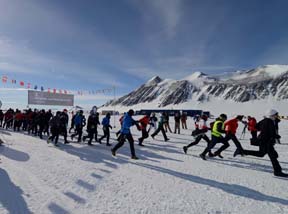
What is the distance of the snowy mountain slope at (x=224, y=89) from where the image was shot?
145 meters

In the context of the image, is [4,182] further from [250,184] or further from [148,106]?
[148,106]

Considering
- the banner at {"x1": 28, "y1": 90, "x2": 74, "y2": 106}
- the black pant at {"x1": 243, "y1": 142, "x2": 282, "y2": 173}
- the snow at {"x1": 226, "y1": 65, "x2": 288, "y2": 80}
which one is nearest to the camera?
the black pant at {"x1": 243, "y1": 142, "x2": 282, "y2": 173}

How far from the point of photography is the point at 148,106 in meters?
171

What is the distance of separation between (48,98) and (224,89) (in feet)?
474

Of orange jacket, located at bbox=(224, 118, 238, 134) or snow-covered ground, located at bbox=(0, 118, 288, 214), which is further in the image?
orange jacket, located at bbox=(224, 118, 238, 134)

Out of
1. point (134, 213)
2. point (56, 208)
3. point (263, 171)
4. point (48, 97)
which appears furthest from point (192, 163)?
point (48, 97)

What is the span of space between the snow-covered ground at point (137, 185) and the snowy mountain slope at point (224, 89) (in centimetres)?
13926

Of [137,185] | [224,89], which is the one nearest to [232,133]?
[137,185]

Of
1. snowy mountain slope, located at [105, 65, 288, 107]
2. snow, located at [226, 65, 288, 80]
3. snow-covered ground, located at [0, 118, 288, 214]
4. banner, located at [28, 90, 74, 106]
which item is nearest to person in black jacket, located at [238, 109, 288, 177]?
snow-covered ground, located at [0, 118, 288, 214]

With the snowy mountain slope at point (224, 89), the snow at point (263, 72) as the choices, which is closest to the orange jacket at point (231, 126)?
the snowy mountain slope at point (224, 89)

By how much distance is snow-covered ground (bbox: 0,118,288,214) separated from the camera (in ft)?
13.3

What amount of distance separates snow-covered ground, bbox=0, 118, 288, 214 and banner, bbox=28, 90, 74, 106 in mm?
23793

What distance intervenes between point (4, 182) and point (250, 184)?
18.0 ft

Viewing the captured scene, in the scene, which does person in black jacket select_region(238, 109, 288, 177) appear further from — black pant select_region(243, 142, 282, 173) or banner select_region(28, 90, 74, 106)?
banner select_region(28, 90, 74, 106)
